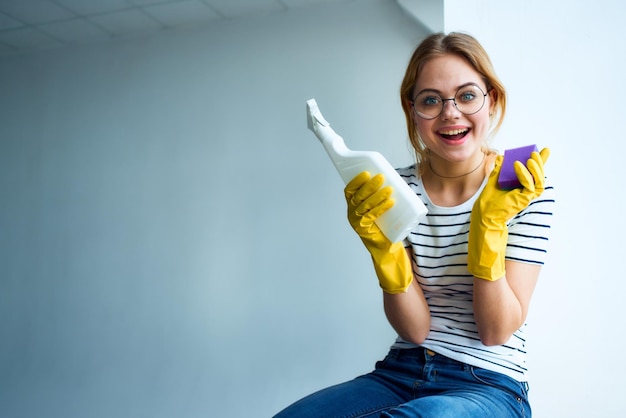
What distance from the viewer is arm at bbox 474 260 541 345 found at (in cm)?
97

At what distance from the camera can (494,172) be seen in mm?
1029

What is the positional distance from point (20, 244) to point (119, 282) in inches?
31.9

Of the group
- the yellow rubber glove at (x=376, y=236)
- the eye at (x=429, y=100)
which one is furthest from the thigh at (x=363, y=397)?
the eye at (x=429, y=100)

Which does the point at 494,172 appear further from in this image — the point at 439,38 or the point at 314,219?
the point at 314,219

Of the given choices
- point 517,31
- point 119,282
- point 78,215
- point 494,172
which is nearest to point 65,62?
point 78,215

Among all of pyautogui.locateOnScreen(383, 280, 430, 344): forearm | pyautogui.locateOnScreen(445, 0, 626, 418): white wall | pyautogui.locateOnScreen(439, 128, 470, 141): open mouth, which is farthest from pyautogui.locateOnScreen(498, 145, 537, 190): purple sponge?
pyautogui.locateOnScreen(445, 0, 626, 418): white wall

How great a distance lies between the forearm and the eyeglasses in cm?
33

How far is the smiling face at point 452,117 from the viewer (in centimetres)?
108

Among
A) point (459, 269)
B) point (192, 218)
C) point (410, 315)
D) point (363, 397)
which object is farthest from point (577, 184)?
point (192, 218)

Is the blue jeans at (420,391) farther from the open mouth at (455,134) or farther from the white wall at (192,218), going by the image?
the white wall at (192,218)

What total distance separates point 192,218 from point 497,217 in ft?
7.83

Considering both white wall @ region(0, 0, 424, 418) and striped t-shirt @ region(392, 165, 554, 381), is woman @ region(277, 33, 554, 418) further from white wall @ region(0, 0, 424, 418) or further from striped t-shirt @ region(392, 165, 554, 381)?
white wall @ region(0, 0, 424, 418)

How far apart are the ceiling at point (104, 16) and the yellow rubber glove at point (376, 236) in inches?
84.0

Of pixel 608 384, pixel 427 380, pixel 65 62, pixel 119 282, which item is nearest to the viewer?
pixel 427 380
